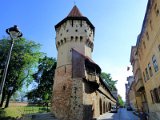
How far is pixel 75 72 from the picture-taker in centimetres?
1934

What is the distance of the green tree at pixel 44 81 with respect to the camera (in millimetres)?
35134

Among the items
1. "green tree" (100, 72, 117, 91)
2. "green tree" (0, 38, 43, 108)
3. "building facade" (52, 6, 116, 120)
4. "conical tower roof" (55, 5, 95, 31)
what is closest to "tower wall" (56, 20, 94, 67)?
"building facade" (52, 6, 116, 120)

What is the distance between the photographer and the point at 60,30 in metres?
23.7

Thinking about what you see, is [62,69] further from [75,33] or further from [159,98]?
[159,98]

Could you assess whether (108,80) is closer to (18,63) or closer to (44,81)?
(44,81)

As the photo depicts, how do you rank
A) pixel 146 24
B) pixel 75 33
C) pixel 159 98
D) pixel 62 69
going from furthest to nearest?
pixel 75 33 < pixel 62 69 < pixel 146 24 < pixel 159 98

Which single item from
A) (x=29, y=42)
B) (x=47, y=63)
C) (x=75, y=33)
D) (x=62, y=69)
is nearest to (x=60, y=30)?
(x=75, y=33)

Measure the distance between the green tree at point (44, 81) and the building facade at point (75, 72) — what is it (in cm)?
1451

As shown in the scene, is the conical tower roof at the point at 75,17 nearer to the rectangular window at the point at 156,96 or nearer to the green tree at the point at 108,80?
the rectangular window at the point at 156,96

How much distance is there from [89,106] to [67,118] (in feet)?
9.71

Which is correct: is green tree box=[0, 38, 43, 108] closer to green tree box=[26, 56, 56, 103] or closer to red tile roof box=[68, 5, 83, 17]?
green tree box=[26, 56, 56, 103]

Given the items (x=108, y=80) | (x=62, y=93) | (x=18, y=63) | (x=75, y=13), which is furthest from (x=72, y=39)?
(x=108, y=80)

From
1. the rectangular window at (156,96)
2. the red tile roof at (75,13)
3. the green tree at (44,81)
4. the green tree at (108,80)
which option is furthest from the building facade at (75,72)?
the green tree at (108,80)

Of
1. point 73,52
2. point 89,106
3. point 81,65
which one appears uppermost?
point 73,52
